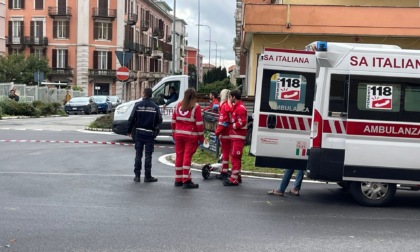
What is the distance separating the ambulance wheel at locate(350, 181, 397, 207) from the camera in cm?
1007

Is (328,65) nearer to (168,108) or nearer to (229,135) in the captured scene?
(229,135)

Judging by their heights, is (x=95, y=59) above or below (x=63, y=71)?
above

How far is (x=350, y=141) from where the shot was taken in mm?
9812

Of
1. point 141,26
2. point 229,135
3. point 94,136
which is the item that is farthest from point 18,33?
point 229,135

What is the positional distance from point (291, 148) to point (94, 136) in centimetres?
1309

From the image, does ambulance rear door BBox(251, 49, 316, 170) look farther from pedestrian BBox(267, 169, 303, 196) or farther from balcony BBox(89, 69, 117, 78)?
balcony BBox(89, 69, 117, 78)

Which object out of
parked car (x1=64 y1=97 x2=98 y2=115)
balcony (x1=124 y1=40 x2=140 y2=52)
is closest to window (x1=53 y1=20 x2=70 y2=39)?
balcony (x1=124 y1=40 x2=140 y2=52)

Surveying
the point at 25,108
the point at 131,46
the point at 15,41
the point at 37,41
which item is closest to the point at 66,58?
the point at 37,41

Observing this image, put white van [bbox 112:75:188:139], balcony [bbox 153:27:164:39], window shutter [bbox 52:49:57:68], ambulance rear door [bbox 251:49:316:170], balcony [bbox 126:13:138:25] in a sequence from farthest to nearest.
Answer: balcony [bbox 153:27:164:39] → balcony [bbox 126:13:138:25] → window shutter [bbox 52:49:57:68] → white van [bbox 112:75:188:139] → ambulance rear door [bbox 251:49:316:170]

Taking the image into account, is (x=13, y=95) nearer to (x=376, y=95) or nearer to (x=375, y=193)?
(x=375, y=193)

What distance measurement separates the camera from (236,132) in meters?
11.8

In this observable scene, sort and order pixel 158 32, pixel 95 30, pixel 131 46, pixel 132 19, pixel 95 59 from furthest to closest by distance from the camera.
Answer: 1. pixel 158 32
2. pixel 132 19
3. pixel 131 46
4. pixel 95 59
5. pixel 95 30

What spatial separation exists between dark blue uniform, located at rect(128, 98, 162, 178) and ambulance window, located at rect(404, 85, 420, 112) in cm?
467

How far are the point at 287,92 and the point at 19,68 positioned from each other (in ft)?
179
